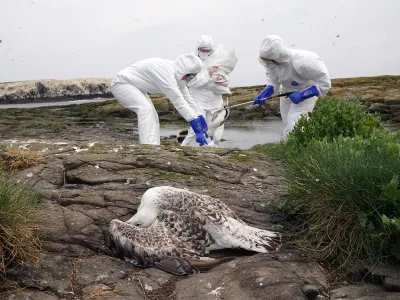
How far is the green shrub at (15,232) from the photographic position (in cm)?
382

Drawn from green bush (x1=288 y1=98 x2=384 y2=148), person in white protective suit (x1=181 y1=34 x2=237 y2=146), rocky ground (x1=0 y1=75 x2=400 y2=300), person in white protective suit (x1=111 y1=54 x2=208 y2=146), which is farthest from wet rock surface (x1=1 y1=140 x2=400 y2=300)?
person in white protective suit (x1=181 y1=34 x2=237 y2=146)

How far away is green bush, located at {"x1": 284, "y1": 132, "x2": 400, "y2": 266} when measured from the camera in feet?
12.6

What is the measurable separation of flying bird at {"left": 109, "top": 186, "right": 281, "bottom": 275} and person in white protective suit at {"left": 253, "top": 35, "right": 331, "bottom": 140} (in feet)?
14.5

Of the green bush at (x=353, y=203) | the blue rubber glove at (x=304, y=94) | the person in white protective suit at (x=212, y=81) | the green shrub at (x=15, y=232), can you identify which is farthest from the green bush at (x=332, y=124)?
the person in white protective suit at (x=212, y=81)

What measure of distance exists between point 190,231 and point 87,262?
952 mm

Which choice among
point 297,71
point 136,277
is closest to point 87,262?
point 136,277

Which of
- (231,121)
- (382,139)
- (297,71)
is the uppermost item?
(297,71)

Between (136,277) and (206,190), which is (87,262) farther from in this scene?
(206,190)

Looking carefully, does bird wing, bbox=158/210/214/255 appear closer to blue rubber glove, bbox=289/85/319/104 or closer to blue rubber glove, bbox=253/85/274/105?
blue rubber glove, bbox=289/85/319/104

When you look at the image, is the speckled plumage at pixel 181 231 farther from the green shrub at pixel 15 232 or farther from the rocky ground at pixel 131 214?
the green shrub at pixel 15 232

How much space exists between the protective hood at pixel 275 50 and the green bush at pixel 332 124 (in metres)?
1.89

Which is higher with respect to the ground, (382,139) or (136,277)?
(382,139)

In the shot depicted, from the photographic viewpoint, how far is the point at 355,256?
3.88 meters

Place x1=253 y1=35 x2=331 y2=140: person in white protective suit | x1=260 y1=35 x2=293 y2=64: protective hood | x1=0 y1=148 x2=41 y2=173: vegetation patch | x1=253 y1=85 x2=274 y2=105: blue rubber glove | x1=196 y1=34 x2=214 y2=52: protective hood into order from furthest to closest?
x1=196 y1=34 x2=214 y2=52: protective hood, x1=253 y1=85 x2=274 y2=105: blue rubber glove, x1=253 y1=35 x2=331 y2=140: person in white protective suit, x1=260 y1=35 x2=293 y2=64: protective hood, x1=0 y1=148 x2=41 y2=173: vegetation patch
